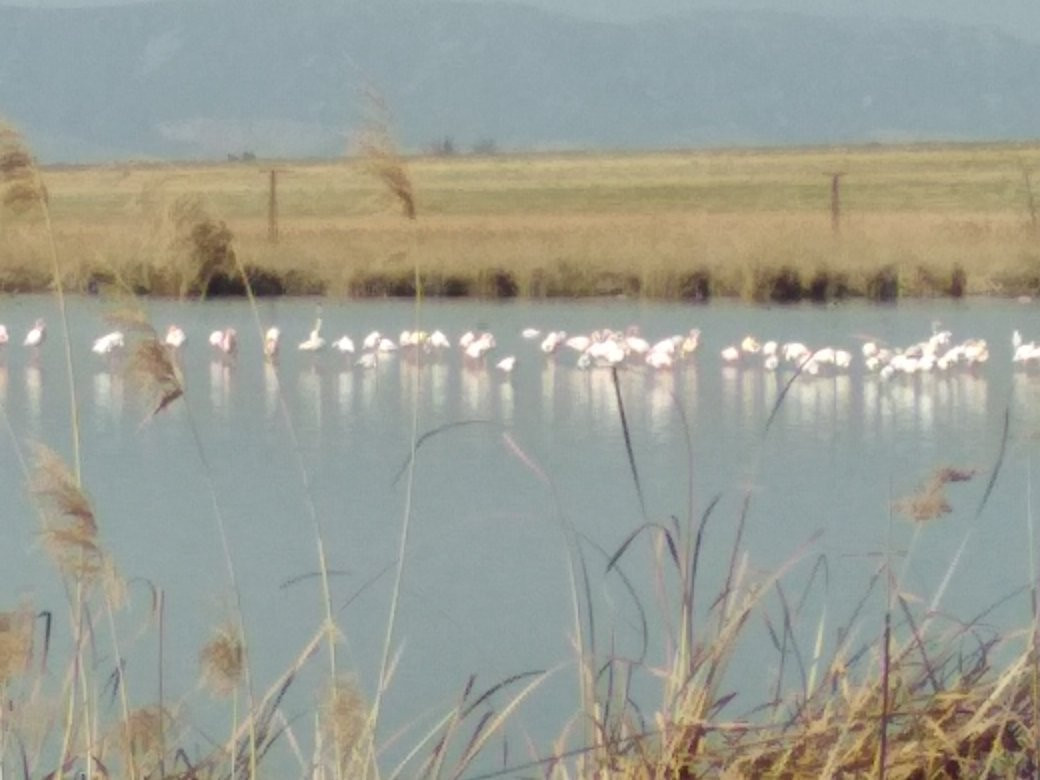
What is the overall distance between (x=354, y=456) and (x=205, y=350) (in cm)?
410

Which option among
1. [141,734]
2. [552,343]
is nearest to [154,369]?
[141,734]

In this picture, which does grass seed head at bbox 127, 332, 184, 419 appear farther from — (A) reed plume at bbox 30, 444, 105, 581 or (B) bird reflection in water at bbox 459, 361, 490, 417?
(B) bird reflection in water at bbox 459, 361, 490, 417

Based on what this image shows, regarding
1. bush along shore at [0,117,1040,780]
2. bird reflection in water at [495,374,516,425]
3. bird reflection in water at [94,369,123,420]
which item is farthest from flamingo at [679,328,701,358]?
bush along shore at [0,117,1040,780]

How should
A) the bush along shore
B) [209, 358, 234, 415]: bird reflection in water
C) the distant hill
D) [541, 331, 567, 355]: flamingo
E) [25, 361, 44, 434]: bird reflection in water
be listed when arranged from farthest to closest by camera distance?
the distant hill < [541, 331, 567, 355]: flamingo < [209, 358, 234, 415]: bird reflection in water < [25, 361, 44, 434]: bird reflection in water < the bush along shore

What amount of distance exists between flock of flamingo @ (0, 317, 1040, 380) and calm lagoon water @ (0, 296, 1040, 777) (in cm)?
8

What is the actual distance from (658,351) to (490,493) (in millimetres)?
3544

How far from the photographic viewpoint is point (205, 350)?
1122 centimetres

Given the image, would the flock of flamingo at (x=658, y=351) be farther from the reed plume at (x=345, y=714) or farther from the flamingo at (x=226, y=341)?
the reed plume at (x=345, y=714)

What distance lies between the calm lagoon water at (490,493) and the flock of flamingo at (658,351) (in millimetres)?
82

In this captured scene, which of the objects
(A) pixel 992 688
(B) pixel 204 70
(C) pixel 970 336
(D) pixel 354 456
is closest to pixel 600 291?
(C) pixel 970 336

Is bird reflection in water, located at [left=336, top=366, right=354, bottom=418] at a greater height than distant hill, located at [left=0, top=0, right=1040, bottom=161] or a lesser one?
lesser

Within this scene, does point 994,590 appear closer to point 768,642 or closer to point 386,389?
point 768,642

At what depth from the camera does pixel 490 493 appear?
20.9 ft

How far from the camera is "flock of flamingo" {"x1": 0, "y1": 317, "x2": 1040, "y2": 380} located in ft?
32.2
